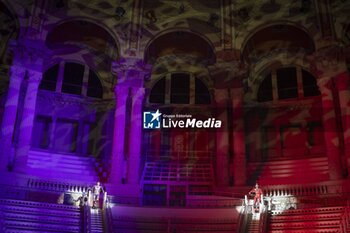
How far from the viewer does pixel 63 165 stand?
1168 inches

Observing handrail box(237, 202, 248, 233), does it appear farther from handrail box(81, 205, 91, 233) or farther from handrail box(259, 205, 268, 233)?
handrail box(81, 205, 91, 233)

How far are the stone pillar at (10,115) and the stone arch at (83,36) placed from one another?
155 inches

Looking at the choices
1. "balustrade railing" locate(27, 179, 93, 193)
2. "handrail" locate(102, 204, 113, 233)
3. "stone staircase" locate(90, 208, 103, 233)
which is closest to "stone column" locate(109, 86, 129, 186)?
"balustrade railing" locate(27, 179, 93, 193)

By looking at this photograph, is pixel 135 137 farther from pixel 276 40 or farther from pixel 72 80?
pixel 276 40

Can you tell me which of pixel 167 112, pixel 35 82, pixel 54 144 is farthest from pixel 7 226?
pixel 167 112

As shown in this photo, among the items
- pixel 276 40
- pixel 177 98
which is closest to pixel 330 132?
pixel 276 40

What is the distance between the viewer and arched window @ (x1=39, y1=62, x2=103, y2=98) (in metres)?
33.1

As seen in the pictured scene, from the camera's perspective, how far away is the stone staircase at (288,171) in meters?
27.5

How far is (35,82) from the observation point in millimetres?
27047

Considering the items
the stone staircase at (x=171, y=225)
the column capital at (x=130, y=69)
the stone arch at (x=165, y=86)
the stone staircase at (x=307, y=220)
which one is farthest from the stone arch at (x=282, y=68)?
the stone staircase at (x=171, y=225)

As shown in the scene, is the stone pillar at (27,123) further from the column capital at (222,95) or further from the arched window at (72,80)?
the column capital at (222,95)

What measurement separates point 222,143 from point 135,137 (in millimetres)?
6188

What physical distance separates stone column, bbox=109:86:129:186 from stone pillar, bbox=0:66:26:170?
6406 millimetres

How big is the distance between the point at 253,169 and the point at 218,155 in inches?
138
